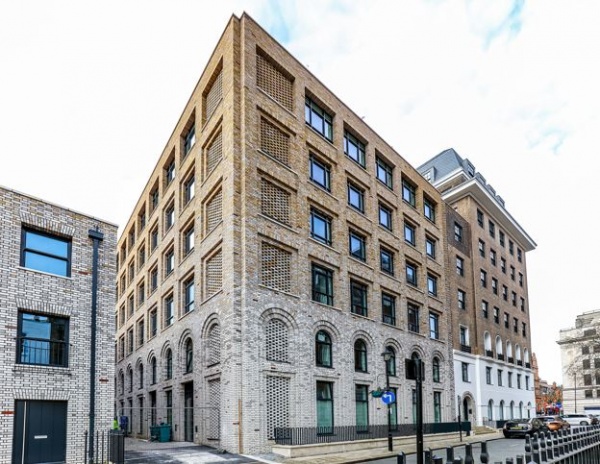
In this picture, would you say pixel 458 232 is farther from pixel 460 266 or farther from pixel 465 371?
pixel 465 371

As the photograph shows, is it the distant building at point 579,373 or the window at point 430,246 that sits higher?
the window at point 430,246

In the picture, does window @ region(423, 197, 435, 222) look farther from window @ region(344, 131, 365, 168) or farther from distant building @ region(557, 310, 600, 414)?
distant building @ region(557, 310, 600, 414)

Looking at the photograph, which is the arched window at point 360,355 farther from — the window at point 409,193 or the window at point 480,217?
the window at point 480,217

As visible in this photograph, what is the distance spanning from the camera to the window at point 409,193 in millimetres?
38572

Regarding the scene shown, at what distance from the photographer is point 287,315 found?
25.5 metres

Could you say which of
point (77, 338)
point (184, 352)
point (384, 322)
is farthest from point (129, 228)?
point (77, 338)

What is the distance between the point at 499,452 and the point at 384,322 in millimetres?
9692

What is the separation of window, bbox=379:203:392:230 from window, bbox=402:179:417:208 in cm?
247

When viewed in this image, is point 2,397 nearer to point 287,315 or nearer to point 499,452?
point 287,315

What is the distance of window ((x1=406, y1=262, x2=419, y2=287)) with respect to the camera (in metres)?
36.9

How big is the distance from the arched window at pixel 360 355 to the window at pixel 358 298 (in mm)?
1580

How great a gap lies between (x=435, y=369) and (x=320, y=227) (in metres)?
14.3

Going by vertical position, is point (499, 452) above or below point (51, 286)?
below

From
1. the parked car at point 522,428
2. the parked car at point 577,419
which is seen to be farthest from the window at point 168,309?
the parked car at point 577,419
